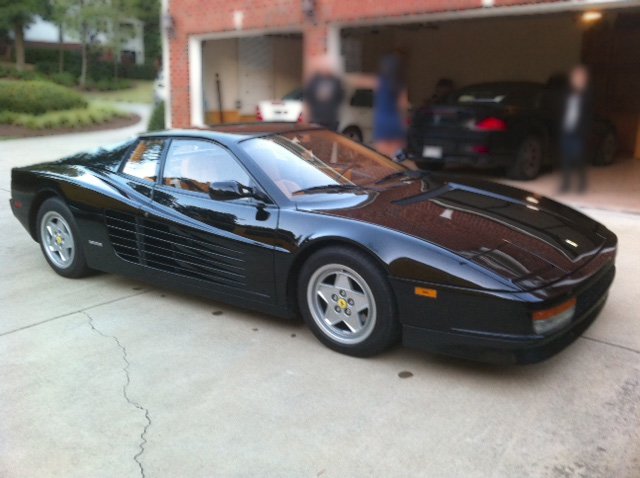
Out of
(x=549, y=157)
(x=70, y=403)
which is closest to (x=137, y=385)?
(x=70, y=403)

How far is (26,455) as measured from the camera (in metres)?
2.76

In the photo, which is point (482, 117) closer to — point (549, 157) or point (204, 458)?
point (549, 157)

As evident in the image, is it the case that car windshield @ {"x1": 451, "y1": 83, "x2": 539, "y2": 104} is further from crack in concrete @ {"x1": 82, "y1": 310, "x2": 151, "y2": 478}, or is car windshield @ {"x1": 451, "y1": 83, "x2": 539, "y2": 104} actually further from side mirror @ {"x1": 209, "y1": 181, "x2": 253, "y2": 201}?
crack in concrete @ {"x1": 82, "y1": 310, "x2": 151, "y2": 478}

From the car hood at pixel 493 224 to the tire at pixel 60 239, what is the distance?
2.22 m

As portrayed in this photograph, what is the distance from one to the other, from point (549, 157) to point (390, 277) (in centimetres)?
742

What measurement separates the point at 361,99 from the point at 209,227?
982 centimetres

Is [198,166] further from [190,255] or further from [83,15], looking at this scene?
[83,15]

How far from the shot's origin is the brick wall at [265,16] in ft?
29.9

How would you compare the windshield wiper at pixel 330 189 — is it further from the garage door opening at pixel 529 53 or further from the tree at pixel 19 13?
the tree at pixel 19 13

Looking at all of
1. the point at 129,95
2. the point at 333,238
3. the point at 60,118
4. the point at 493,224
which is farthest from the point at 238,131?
the point at 129,95

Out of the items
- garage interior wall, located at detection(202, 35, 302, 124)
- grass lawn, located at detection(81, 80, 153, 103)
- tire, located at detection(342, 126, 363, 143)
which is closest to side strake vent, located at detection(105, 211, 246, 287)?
tire, located at detection(342, 126, 363, 143)

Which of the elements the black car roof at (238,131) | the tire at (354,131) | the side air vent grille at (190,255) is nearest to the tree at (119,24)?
the tire at (354,131)

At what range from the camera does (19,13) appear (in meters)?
35.8

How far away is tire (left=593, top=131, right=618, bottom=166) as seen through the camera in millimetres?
11383
